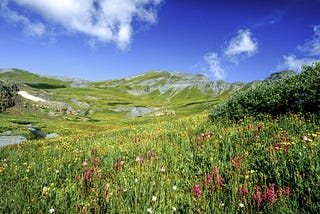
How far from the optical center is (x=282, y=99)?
11.6 m

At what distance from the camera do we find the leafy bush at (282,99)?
1025 centimetres

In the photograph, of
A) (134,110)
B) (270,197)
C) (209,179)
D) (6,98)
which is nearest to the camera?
(270,197)

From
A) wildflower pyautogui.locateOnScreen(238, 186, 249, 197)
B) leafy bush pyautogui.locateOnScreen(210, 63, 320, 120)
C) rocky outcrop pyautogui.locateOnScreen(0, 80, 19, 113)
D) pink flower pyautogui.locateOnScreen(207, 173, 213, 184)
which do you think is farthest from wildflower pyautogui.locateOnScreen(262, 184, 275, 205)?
rocky outcrop pyautogui.locateOnScreen(0, 80, 19, 113)

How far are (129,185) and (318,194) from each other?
3.37 metres

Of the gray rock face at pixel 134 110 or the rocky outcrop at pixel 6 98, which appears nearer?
the rocky outcrop at pixel 6 98

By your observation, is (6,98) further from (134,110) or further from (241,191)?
(241,191)

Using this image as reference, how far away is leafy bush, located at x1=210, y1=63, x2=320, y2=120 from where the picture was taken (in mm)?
10250

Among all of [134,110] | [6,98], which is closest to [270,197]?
[6,98]

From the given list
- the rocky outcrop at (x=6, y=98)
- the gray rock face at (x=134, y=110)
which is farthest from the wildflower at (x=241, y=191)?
the gray rock face at (x=134, y=110)

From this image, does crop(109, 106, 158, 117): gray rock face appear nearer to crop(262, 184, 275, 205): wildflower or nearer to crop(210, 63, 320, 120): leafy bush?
crop(210, 63, 320, 120): leafy bush

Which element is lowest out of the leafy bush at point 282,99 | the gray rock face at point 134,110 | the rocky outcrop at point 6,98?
the gray rock face at point 134,110

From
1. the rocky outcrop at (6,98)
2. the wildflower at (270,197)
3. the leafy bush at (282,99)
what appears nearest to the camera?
the wildflower at (270,197)

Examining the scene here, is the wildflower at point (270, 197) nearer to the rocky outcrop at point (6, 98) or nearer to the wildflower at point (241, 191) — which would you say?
the wildflower at point (241, 191)

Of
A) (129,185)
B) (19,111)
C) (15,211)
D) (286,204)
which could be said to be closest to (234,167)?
(286,204)
